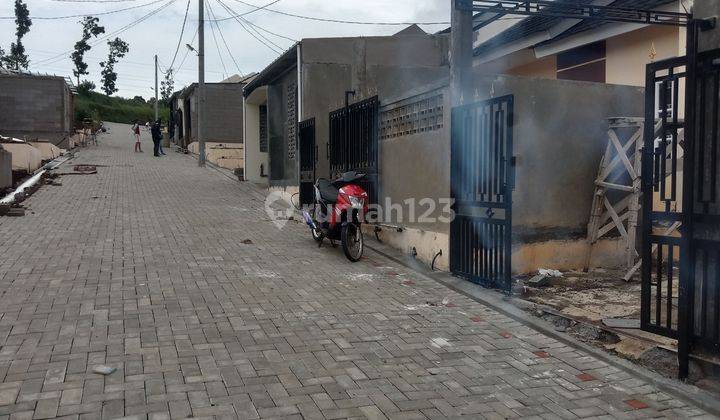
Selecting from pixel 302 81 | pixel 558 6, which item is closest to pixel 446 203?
pixel 558 6

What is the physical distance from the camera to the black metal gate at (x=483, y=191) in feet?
20.7

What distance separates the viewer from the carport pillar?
677 cm

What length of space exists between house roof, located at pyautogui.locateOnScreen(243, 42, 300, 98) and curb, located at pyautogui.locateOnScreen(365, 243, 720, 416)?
6.15m

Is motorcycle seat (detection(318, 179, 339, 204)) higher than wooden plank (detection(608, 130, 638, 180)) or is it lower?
lower

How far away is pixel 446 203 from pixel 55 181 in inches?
511

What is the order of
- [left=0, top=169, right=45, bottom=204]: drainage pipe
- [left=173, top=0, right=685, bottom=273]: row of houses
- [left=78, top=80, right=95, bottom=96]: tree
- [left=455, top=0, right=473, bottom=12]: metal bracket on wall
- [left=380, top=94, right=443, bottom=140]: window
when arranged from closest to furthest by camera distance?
[left=455, top=0, right=473, bottom=12]: metal bracket on wall → [left=173, top=0, right=685, bottom=273]: row of houses → [left=380, top=94, right=443, bottom=140]: window → [left=0, top=169, right=45, bottom=204]: drainage pipe → [left=78, top=80, right=95, bottom=96]: tree

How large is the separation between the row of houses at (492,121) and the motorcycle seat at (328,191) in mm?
771

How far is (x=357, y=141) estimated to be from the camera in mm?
9930

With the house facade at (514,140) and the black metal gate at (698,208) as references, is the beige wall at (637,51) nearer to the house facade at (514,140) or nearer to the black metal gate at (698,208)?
the house facade at (514,140)

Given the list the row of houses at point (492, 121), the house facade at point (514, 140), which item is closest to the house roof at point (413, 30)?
the row of houses at point (492, 121)

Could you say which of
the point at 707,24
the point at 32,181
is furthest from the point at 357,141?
the point at 32,181

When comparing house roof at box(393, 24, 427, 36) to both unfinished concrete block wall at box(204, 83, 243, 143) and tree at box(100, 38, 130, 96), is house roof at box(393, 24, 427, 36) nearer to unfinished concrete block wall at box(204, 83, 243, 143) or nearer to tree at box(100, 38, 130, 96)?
unfinished concrete block wall at box(204, 83, 243, 143)

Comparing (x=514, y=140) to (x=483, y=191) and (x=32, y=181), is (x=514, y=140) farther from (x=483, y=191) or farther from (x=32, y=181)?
(x=32, y=181)

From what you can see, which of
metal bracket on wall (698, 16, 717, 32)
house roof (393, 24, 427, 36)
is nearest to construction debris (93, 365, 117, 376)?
metal bracket on wall (698, 16, 717, 32)
